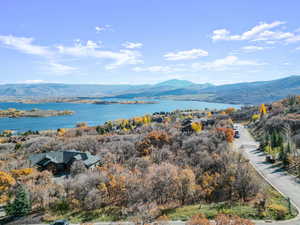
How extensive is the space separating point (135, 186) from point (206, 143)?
1867 cm

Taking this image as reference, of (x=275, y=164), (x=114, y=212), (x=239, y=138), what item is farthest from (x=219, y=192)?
(x=239, y=138)

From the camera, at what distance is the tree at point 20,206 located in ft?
69.3

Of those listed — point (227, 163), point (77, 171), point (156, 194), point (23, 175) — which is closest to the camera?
point (156, 194)

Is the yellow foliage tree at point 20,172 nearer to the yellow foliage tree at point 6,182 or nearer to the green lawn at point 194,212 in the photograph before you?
the yellow foliage tree at point 6,182

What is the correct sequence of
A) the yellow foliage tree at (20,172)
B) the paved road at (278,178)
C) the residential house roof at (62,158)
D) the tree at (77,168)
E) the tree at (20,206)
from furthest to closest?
the residential house roof at (62,158) < the tree at (77,168) < the yellow foliage tree at (20,172) < the tree at (20,206) < the paved road at (278,178)

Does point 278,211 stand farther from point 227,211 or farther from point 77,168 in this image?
point 77,168

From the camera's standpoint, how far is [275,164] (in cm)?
3180

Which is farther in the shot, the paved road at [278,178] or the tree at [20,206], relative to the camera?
the tree at [20,206]

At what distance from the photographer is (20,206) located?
21109 mm

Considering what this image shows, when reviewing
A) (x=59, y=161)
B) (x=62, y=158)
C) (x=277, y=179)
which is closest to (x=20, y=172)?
(x=59, y=161)

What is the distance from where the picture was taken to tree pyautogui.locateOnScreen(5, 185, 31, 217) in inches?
831

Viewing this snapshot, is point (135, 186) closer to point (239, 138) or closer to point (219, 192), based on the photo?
point (219, 192)

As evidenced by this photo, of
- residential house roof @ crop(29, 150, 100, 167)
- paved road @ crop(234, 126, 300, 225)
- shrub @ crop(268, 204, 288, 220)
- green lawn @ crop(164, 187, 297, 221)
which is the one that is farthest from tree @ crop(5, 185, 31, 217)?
shrub @ crop(268, 204, 288, 220)

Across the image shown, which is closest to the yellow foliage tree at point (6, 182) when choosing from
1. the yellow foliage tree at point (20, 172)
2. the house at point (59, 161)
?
the yellow foliage tree at point (20, 172)
